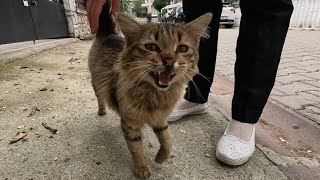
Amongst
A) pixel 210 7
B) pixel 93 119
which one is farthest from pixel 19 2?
pixel 210 7

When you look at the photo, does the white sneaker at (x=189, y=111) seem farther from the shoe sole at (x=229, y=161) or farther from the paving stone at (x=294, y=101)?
the paving stone at (x=294, y=101)

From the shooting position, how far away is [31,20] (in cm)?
604

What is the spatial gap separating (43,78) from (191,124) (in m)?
2.20

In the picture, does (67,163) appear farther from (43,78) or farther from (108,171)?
(43,78)

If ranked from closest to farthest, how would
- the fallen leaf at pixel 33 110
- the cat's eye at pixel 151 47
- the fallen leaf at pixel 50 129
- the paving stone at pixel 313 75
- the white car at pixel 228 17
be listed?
the cat's eye at pixel 151 47
the fallen leaf at pixel 50 129
the fallen leaf at pixel 33 110
the paving stone at pixel 313 75
the white car at pixel 228 17

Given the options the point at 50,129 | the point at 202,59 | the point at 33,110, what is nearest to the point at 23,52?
the point at 33,110

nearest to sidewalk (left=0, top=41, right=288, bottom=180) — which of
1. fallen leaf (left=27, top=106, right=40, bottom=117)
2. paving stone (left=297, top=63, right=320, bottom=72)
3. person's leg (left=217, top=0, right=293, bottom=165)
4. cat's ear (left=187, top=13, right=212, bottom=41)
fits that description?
fallen leaf (left=27, top=106, right=40, bottom=117)

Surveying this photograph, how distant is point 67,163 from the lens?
5.86 ft

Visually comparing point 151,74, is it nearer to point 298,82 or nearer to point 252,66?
point 252,66

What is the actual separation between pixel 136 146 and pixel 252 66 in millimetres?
836

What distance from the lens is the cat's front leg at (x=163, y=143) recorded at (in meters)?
1.75

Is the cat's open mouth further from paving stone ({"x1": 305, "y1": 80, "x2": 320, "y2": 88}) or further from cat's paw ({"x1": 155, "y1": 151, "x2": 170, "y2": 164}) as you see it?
paving stone ({"x1": 305, "y1": 80, "x2": 320, "y2": 88})

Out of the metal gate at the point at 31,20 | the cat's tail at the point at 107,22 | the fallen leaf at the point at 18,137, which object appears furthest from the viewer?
the metal gate at the point at 31,20

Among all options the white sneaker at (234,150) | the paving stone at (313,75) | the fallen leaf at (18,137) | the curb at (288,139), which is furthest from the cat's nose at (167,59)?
the paving stone at (313,75)
